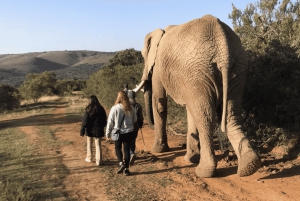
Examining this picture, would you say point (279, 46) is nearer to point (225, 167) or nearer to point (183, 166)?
point (225, 167)

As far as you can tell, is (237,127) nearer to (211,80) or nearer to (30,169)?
(211,80)

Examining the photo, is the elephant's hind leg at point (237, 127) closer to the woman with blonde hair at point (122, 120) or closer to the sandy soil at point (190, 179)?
the sandy soil at point (190, 179)

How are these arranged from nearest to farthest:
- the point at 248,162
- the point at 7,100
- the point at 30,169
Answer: the point at 248,162
the point at 30,169
the point at 7,100

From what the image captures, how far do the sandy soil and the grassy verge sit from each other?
0.26m

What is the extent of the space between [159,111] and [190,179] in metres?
2.54

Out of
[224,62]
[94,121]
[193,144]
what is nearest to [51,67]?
[94,121]

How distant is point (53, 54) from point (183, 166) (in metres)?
168

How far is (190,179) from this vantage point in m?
6.00

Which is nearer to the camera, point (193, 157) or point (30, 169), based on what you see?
point (30, 169)

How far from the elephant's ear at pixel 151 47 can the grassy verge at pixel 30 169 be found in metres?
3.36

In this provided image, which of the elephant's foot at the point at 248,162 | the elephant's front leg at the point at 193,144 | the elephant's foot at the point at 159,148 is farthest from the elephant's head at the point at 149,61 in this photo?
the elephant's foot at the point at 248,162

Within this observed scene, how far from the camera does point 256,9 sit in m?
14.6

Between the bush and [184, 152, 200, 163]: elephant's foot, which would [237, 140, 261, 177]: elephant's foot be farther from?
the bush

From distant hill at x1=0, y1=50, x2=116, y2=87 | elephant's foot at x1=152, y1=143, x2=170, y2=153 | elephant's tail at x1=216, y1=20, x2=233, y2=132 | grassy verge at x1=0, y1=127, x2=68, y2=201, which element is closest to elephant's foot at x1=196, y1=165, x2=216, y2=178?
elephant's tail at x1=216, y1=20, x2=233, y2=132
